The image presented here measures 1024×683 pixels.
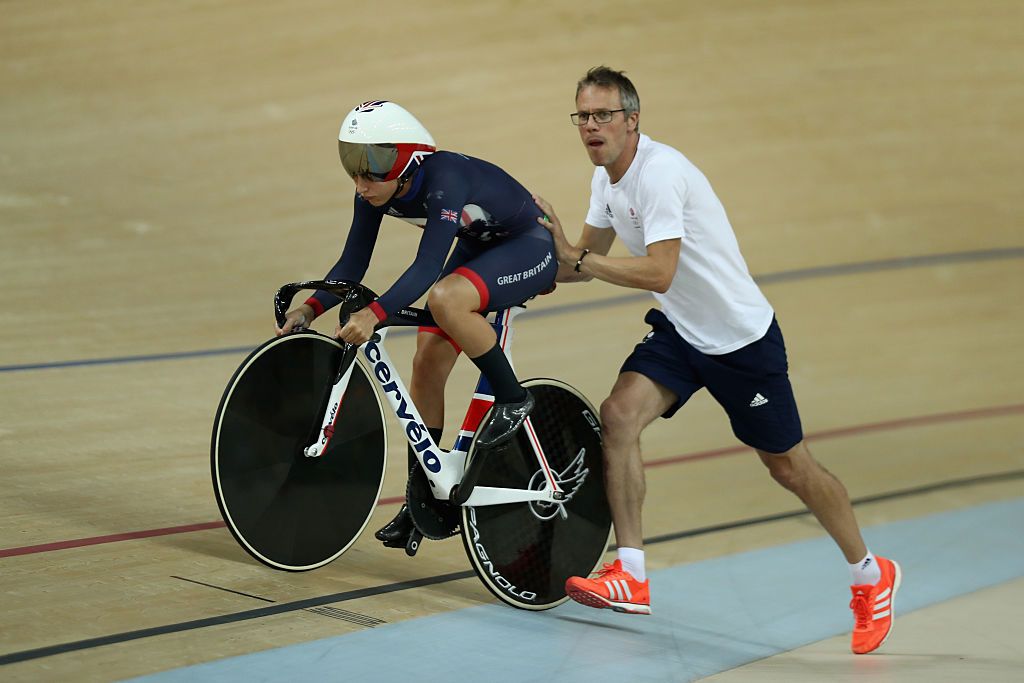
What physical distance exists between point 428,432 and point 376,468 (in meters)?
0.19

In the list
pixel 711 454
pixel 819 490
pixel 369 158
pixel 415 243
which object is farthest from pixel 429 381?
pixel 415 243

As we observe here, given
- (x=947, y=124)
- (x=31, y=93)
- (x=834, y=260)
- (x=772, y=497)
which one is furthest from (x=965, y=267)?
(x=31, y=93)

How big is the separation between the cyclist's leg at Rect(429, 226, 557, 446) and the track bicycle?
0.29ft

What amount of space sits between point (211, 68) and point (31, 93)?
3.77ft

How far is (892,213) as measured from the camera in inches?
306

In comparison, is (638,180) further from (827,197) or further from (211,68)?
(211,68)

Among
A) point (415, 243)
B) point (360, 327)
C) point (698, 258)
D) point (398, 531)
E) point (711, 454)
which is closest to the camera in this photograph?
point (360, 327)

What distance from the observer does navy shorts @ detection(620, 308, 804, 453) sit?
2.91 meters

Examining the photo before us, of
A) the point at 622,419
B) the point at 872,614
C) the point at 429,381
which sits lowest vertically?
the point at 872,614

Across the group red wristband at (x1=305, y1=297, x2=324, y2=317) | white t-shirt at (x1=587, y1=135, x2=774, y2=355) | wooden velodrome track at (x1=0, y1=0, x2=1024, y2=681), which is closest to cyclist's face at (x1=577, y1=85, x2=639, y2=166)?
white t-shirt at (x1=587, y1=135, x2=774, y2=355)

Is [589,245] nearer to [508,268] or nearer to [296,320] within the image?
[508,268]

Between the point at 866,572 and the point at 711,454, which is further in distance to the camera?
the point at 711,454

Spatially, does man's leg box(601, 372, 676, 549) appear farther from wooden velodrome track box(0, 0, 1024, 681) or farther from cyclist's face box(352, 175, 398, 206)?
cyclist's face box(352, 175, 398, 206)

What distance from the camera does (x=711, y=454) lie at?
4477mm
